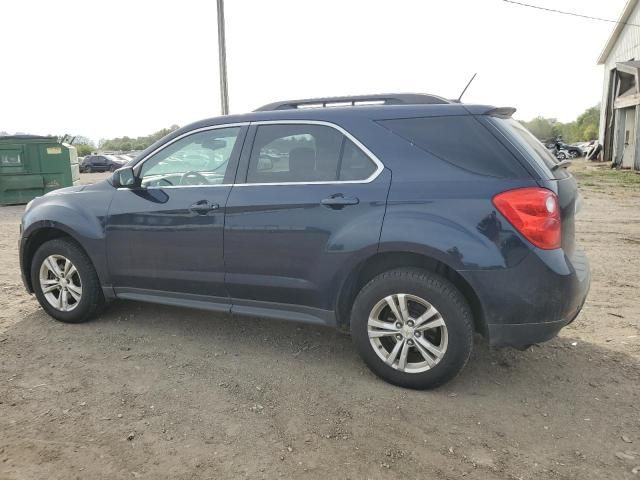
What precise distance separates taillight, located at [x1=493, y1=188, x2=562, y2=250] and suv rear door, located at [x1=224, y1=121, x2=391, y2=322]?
0.74m

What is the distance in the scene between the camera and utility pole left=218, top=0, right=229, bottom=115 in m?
13.2

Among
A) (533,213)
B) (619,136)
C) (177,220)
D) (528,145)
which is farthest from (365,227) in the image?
(619,136)

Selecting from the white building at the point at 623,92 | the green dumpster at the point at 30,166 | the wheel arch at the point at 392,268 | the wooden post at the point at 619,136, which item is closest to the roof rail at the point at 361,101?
A: the wheel arch at the point at 392,268

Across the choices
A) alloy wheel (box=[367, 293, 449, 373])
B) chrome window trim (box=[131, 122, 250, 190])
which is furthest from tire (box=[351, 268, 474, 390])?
chrome window trim (box=[131, 122, 250, 190])

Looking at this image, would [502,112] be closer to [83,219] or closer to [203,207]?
[203,207]

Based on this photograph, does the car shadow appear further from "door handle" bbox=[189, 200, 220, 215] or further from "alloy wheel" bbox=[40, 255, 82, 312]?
"door handle" bbox=[189, 200, 220, 215]

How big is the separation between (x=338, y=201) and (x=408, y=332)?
0.94 metres

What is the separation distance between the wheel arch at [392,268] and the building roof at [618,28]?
94.8 feet

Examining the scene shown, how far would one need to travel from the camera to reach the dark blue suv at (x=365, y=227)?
3.04 m

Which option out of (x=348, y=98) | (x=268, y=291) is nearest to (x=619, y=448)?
(x=268, y=291)

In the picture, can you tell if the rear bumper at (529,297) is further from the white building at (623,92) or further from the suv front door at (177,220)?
the white building at (623,92)

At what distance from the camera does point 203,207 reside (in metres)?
3.82

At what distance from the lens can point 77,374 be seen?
362 centimetres

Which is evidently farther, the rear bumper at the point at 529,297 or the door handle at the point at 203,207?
the door handle at the point at 203,207
